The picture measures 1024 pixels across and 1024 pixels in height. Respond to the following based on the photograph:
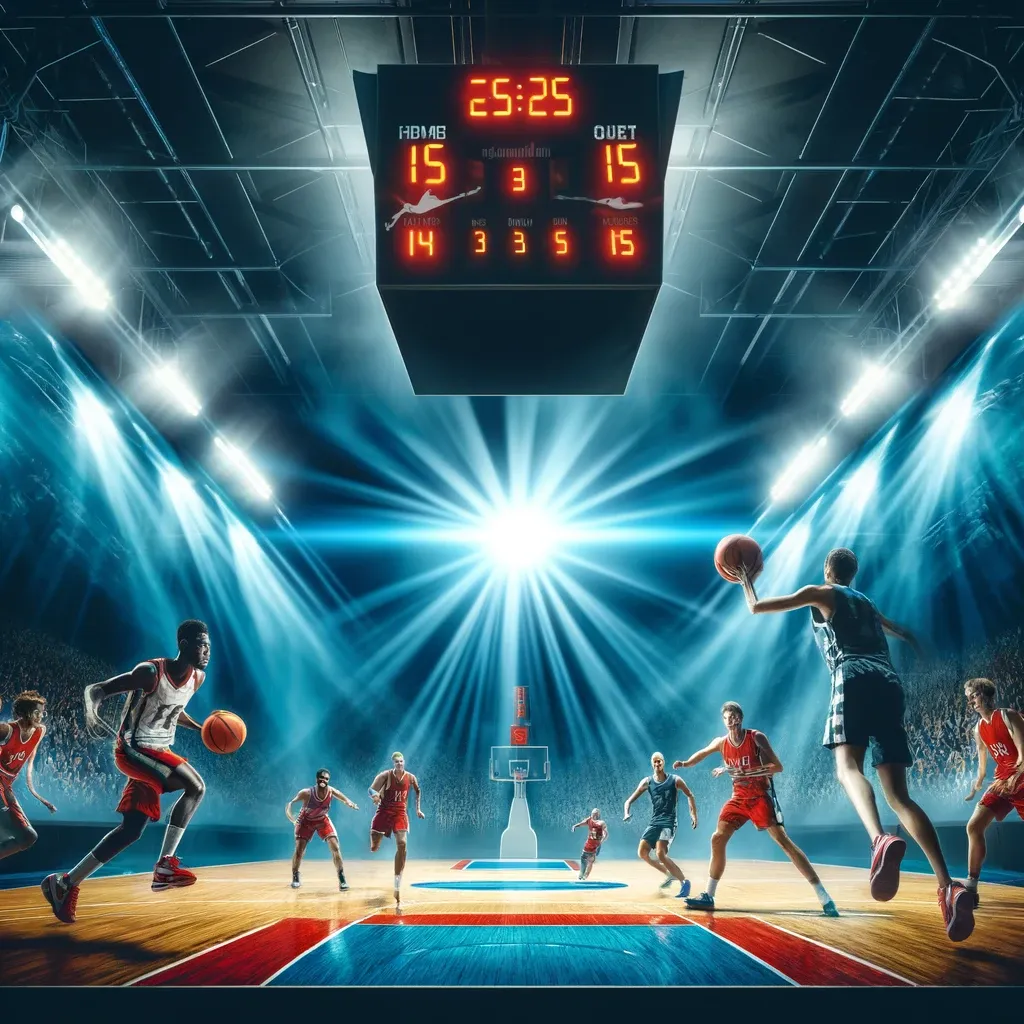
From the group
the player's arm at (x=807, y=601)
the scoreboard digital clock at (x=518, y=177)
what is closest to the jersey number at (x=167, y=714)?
the scoreboard digital clock at (x=518, y=177)

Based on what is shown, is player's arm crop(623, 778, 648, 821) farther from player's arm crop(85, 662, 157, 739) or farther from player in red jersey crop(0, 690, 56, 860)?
player in red jersey crop(0, 690, 56, 860)

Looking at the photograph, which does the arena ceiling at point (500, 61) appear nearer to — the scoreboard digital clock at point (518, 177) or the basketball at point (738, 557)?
the scoreboard digital clock at point (518, 177)

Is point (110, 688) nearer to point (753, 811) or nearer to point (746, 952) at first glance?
point (746, 952)

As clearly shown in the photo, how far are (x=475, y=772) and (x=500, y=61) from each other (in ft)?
62.6

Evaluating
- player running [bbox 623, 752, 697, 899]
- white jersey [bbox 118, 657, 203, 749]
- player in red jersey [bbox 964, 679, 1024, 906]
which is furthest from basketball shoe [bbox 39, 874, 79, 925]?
player in red jersey [bbox 964, 679, 1024, 906]

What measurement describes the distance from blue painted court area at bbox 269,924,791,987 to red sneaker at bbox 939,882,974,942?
83 centimetres

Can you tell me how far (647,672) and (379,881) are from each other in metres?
11.7

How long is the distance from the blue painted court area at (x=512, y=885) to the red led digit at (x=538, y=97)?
7.90 meters

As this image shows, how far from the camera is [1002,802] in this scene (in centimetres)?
665

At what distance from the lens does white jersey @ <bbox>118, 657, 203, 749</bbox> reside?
5070 millimetres

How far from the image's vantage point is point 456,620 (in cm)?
2147

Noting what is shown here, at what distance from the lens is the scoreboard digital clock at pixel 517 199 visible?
5020mm

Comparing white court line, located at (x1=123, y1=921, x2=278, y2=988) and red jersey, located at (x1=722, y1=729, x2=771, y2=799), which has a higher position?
red jersey, located at (x1=722, y1=729, x2=771, y2=799)

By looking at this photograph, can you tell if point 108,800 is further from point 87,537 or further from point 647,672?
point 647,672
